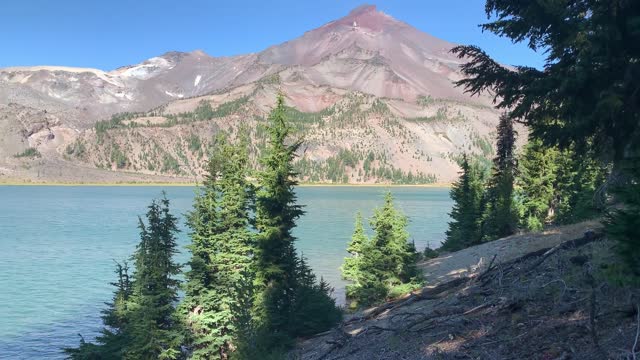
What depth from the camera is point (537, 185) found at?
48.0 m

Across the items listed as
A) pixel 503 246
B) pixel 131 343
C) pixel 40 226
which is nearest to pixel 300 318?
pixel 131 343

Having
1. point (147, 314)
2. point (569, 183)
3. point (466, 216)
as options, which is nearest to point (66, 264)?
point (147, 314)

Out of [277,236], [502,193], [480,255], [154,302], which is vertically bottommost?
[154,302]

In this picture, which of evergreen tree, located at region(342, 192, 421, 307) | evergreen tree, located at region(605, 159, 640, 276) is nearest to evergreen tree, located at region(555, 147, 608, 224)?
evergreen tree, located at region(342, 192, 421, 307)

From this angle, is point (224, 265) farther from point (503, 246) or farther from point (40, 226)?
point (40, 226)

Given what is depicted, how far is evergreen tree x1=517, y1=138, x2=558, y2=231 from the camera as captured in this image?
46.8 m

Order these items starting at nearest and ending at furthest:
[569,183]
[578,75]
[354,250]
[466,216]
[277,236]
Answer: [578,75]
[277,236]
[354,250]
[569,183]
[466,216]

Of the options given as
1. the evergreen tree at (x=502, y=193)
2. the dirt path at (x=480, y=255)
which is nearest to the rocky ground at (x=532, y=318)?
the dirt path at (x=480, y=255)

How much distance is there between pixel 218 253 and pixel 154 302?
451cm

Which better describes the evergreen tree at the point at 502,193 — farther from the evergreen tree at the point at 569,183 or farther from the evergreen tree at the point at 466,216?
the evergreen tree at the point at 569,183

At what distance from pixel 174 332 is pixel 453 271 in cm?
1832

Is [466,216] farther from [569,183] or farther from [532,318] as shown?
[532,318]

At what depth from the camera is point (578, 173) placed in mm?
45281

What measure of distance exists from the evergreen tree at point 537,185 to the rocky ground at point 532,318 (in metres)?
37.5
